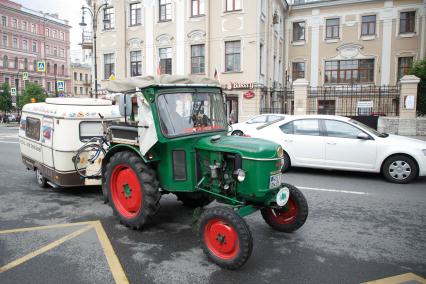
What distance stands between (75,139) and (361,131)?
270 inches

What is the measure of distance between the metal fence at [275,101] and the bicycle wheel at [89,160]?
1904cm

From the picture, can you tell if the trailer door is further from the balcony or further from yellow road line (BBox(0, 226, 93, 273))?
the balcony

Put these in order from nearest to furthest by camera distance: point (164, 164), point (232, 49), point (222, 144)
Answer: point (222, 144) < point (164, 164) < point (232, 49)

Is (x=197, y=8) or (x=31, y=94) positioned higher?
(x=197, y=8)

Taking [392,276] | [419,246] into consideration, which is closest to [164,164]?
[392,276]

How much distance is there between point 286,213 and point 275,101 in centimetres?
2508

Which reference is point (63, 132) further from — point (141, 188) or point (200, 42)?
point (200, 42)

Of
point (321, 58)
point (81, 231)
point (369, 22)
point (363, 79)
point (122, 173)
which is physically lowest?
point (81, 231)

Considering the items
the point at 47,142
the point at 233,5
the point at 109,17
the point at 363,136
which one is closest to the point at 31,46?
the point at 109,17

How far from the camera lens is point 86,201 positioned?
22.3 ft

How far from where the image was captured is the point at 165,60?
2719cm

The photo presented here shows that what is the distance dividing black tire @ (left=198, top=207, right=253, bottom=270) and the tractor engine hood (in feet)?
2.42

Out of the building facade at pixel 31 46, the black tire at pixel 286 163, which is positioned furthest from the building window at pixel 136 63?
the building facade at pixel 31 46

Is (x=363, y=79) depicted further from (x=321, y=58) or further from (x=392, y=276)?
(x=392, y=276)
